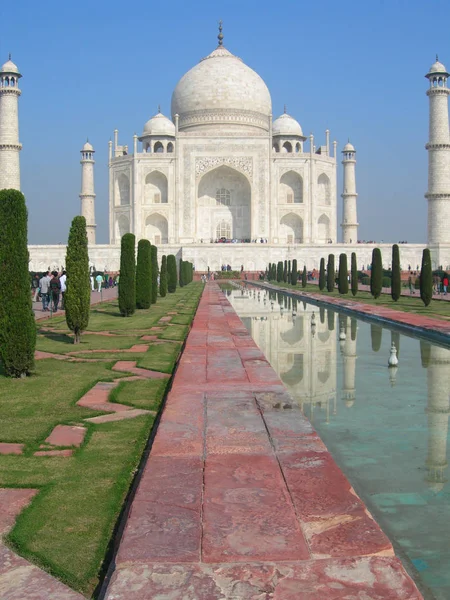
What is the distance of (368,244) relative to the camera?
30.4 m

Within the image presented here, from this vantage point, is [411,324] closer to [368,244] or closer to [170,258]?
[170,258]

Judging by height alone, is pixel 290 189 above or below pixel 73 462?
above

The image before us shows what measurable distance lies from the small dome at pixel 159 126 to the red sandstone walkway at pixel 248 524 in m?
32.2

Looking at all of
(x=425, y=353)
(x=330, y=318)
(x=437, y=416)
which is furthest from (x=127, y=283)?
(x=437, y=416)

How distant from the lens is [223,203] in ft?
112

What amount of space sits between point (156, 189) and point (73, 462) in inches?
1233

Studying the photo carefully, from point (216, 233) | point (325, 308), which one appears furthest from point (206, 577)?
point (216, 233)

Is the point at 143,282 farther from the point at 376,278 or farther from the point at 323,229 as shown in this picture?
the point at 323,229

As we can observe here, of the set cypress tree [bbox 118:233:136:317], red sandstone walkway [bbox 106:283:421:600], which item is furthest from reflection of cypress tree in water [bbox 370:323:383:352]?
red sandstone walkway [bbox 106:283:421:600]

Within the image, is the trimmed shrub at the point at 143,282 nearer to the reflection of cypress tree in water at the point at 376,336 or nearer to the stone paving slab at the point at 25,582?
the reflection of cypress tree in water at the point at 376,336

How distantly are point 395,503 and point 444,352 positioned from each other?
406 cm

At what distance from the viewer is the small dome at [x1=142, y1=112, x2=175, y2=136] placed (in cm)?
3388

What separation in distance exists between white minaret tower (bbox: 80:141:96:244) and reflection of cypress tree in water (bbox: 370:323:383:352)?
26.0 metres

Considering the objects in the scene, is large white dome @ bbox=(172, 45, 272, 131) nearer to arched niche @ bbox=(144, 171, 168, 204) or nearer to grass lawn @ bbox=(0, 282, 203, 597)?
arched niche @ bbox=(144, 171, 168, 204)
